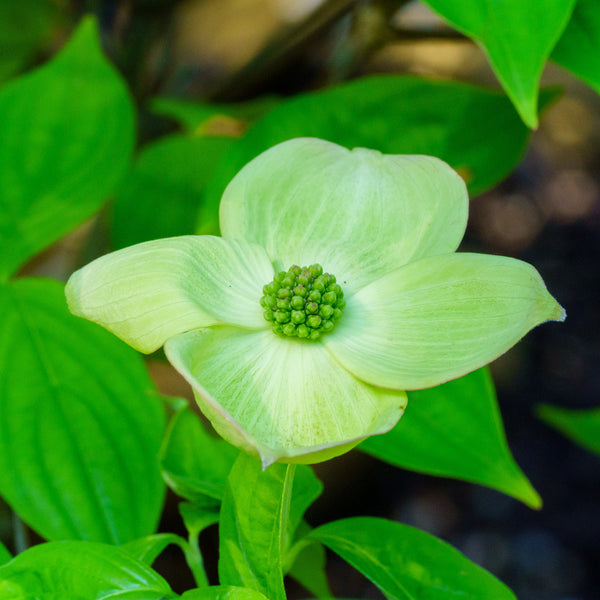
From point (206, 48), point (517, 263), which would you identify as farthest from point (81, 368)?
point (206, 48)

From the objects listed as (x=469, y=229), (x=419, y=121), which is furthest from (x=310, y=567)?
(x=469, y=229)

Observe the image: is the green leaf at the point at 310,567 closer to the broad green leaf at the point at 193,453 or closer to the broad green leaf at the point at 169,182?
the broad green leaf at the point at 193,453


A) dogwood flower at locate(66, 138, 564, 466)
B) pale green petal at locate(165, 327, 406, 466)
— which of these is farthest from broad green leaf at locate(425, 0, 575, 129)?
pale green petal at locate(165, 327, 406, 466)

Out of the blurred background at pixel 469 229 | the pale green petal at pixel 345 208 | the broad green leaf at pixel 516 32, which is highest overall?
the broad green leaf at pixel 516 32

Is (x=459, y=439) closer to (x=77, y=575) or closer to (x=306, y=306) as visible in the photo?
(x=306, y=306)

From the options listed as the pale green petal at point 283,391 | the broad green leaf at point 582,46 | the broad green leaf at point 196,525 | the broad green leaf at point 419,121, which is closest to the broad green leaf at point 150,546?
the broad green leaf at point 196,525

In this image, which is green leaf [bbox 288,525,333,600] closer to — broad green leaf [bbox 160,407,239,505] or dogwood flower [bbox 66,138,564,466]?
broad green leaf [bbox 160,407,239,505]
